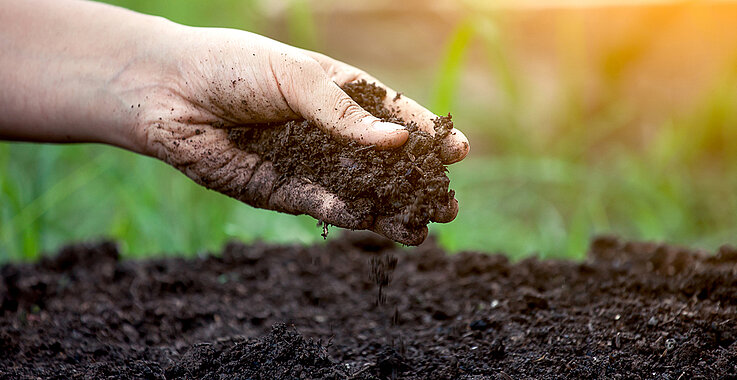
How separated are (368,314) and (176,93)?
29.2 inches

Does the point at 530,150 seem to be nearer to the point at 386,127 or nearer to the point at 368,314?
the point at 368,314

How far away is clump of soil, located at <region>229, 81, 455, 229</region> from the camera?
4.19 ft

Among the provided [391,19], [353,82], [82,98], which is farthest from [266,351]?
[391,19]

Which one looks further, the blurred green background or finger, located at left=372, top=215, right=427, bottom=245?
the blurred green background

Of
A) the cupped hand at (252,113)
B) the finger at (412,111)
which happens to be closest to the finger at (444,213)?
the cupped hand at (252,113)

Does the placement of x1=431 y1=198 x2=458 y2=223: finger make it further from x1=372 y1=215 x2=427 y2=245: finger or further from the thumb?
the thumb

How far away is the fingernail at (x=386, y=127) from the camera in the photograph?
1261 millimetres

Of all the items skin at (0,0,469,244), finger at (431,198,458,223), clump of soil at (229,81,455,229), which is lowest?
finger at (431,198,458,223)

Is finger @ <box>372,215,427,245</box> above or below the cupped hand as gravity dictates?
below

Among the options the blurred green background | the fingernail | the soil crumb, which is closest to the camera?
the fingernail

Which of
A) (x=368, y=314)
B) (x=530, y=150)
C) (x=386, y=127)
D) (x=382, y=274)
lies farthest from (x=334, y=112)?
(x=530, y=150)

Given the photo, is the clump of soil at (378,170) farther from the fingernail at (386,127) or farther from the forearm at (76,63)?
the forearm at (76,63)

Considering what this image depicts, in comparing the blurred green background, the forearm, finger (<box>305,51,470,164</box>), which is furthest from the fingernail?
the blurred green background

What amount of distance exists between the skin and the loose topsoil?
0.31 meters
